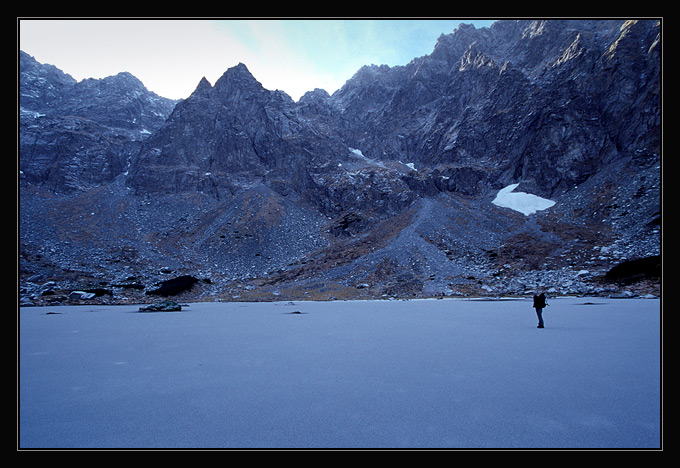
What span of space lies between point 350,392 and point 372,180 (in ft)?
259

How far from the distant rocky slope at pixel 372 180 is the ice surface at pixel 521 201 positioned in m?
1.17

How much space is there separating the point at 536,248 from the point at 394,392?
49.9 m

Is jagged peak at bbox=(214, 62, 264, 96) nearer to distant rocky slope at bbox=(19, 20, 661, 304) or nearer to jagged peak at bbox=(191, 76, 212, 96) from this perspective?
distant rocky slope at bbox=(19, 20, 661, 304)

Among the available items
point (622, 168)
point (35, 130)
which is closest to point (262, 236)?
point (622, 168)

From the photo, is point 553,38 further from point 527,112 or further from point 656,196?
point 656,196

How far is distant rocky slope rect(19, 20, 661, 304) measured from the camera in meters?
44.8

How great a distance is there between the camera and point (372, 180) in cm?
8306

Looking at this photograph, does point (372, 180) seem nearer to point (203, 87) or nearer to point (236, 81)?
point (236, 81)

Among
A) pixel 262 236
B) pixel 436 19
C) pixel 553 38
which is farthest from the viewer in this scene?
pixel 553 38

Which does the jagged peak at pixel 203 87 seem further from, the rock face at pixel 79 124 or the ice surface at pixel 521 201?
the ice surface at pixel 521 201

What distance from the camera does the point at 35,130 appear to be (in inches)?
3659

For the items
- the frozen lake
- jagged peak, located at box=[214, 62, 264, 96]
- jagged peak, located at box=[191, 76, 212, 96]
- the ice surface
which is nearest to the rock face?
jagged peak, located at box=[191, 76, 212, 96]

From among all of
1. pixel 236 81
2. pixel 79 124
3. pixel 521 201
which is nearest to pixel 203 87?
pixel 236 81

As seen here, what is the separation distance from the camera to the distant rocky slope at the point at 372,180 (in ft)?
147
